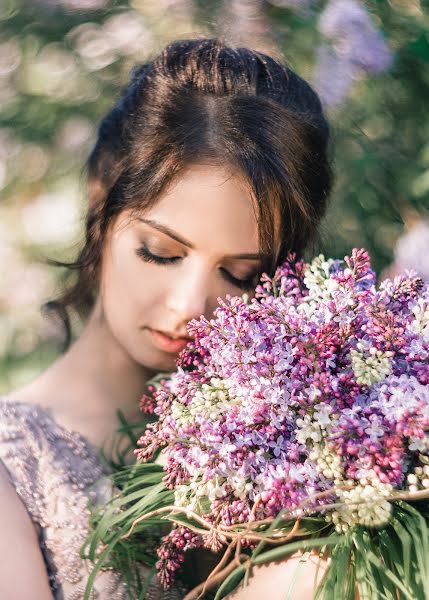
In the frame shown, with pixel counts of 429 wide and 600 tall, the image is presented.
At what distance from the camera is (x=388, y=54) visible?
6.18ft

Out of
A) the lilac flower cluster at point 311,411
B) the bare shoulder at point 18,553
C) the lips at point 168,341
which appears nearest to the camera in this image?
the lilac flower cluster at point 311,411

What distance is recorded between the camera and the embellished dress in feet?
4.04

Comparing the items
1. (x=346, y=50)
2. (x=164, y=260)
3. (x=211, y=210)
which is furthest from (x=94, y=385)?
(x=346, y=50)

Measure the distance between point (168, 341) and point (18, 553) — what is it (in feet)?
1.43

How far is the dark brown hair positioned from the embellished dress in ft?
1.21

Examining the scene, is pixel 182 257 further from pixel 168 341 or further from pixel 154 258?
pixel 168 341

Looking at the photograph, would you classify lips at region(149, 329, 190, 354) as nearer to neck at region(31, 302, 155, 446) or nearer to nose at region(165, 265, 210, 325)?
nose at region(165, 265, 210, 325)

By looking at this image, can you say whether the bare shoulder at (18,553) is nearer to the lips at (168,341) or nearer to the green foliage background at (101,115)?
the lips at (168,341)

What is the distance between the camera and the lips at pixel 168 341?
4.45 feet

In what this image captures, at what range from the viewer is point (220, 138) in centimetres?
134

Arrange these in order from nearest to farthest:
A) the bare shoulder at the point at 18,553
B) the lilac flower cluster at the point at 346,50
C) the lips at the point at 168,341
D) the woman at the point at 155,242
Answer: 1. the bare shoulder at the point at 18,553
2. the woman at the point at 155,242
3. the lips at the point at 168,341
4. the lilac flower cluster at the point at 346,50

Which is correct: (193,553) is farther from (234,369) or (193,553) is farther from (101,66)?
(101,66)

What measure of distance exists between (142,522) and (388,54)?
1332 mm

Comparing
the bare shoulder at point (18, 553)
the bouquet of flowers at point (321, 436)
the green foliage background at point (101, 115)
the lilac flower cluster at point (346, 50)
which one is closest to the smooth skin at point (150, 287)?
the bare shoulder at point (18, 553)
